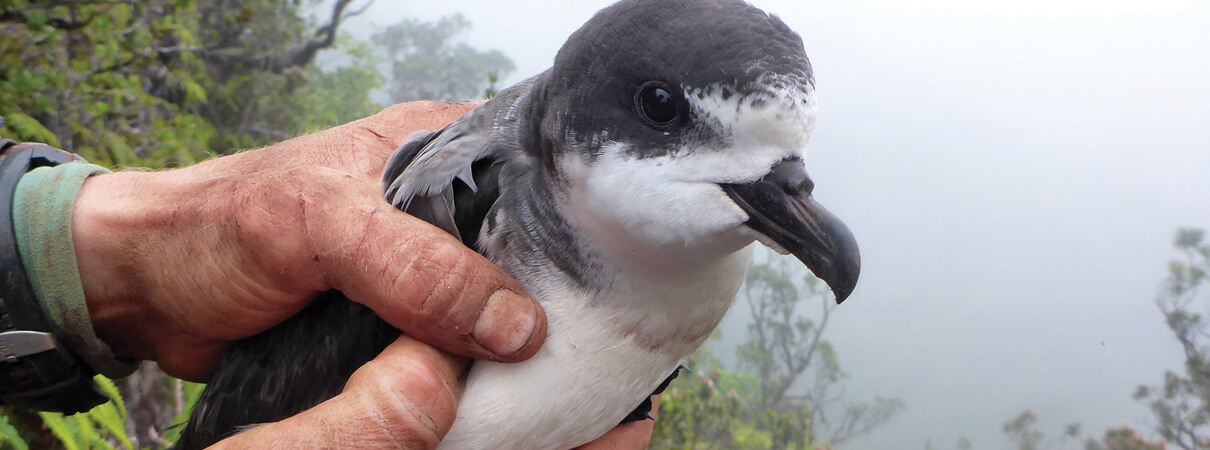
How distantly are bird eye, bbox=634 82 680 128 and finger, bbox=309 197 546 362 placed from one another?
37 cm

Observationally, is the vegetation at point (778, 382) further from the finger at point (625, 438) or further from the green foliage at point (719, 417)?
the finger at point (625, 438)

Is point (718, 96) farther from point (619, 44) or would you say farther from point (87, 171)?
point (87, 171)

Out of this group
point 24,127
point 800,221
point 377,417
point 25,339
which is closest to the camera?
point 800,221

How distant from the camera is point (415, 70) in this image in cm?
666

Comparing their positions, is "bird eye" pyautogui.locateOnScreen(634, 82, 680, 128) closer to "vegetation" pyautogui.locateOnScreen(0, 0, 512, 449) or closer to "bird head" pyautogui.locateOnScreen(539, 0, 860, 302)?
"bird head" pyautogui.locateOnScreen(539, 0, 860, 302)

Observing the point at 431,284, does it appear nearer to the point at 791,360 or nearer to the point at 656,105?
the point at 656,105

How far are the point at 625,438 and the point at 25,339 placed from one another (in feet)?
4.06

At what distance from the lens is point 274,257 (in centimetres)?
135

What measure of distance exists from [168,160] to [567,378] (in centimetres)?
345

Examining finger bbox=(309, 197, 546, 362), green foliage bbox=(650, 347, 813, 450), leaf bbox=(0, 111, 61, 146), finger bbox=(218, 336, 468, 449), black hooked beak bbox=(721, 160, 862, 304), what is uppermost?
green foliage bbox=(650, 347, 813, 450)

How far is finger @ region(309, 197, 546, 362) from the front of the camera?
1259 millimetres

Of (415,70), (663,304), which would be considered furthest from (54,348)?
(415,70)

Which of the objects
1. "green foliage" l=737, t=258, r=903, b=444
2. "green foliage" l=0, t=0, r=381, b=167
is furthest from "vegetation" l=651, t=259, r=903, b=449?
"green foliage" l=0, t=0, r=381, b=167

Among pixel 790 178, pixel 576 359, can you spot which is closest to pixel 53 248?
pixel 576 359
